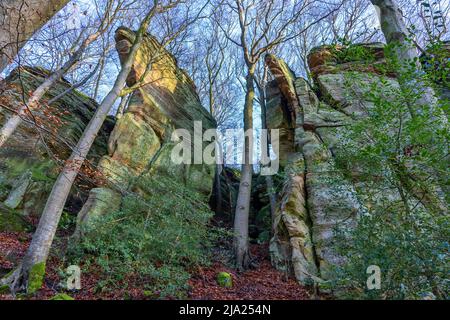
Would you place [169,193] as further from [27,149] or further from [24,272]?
[27,149]

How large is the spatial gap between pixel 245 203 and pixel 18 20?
327 inches

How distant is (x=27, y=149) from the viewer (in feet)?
32.8


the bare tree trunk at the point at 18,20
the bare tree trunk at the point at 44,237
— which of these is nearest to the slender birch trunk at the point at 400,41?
the bare tree trunk at the point at 18,20

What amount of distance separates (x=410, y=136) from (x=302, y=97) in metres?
7.03

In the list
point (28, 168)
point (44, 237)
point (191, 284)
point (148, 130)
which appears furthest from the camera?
point (148, 130)

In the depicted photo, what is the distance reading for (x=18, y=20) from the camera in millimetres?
2137

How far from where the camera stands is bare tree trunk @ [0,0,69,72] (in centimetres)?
208

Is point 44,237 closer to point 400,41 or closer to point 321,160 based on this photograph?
point 321,160

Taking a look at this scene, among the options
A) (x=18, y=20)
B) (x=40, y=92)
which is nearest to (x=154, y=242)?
(x=40, y=92)

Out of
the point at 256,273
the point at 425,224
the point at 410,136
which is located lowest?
the point at 256,273

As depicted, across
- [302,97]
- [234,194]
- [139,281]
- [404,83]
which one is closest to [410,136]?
[404,83]

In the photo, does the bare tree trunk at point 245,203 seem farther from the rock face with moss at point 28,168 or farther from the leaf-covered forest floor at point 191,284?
the rock face with moss at point 28,168

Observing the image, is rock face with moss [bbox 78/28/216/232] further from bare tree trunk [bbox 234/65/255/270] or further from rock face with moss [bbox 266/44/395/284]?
rock face with moss [bbox 266/44/395/284]
